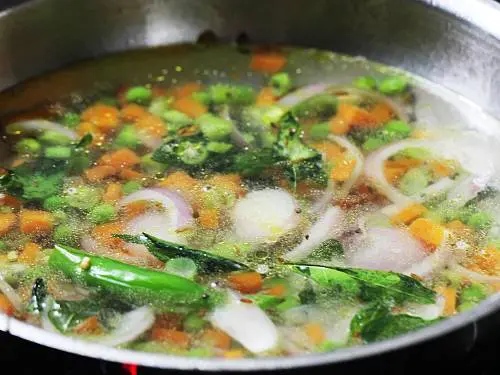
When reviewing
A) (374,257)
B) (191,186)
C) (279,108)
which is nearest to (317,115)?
(279,108)

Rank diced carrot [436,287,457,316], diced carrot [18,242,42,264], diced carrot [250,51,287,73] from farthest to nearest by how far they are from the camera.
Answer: diced carrot [250,51,287,73] → diced carrot [18,242,42,264] → diced carrot [436,287,457,316]

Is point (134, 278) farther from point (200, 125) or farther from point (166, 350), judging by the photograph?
point (200, 125)

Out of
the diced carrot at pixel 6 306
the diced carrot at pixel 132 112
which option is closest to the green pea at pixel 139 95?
the diced carrot at pixel 132 112

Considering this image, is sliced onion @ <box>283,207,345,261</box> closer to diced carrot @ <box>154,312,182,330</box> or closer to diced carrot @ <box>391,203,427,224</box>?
diced carrot @ <box>391,203,427,224</box>

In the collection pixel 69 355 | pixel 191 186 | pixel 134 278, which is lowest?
pixel 69 355

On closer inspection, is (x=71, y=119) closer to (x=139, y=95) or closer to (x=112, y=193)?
(x=139, y=95)

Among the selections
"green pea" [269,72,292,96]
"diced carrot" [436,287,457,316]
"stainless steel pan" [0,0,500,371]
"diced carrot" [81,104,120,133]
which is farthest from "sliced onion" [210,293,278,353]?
"stainless steel pan" [0,0,500,371]
